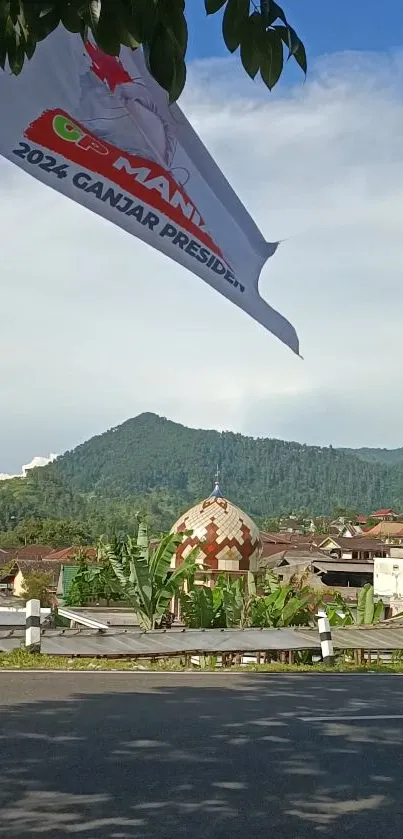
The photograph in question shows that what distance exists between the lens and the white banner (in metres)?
7.66

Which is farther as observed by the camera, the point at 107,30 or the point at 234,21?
the point at 234,21

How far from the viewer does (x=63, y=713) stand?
26.7 feet

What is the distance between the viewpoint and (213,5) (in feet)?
12.5

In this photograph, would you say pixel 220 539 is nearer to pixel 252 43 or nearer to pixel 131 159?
pixel 131 159

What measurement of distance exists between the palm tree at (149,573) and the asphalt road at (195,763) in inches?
471

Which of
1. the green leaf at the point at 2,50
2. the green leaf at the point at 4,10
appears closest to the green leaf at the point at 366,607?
the green leaf at the point at 2,50

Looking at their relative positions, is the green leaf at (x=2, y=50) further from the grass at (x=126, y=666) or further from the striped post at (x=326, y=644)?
the striped post at (x=326, y=644)

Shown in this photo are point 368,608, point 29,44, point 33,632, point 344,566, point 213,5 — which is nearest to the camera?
point 213,5

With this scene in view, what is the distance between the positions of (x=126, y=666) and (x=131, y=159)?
6.93 m

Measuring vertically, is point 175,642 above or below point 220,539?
below

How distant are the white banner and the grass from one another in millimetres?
5424

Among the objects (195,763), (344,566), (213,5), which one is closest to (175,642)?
(195,763)

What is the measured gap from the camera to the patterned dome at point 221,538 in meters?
36.4

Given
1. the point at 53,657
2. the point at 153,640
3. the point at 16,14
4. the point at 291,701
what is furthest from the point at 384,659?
the point at 16,14
